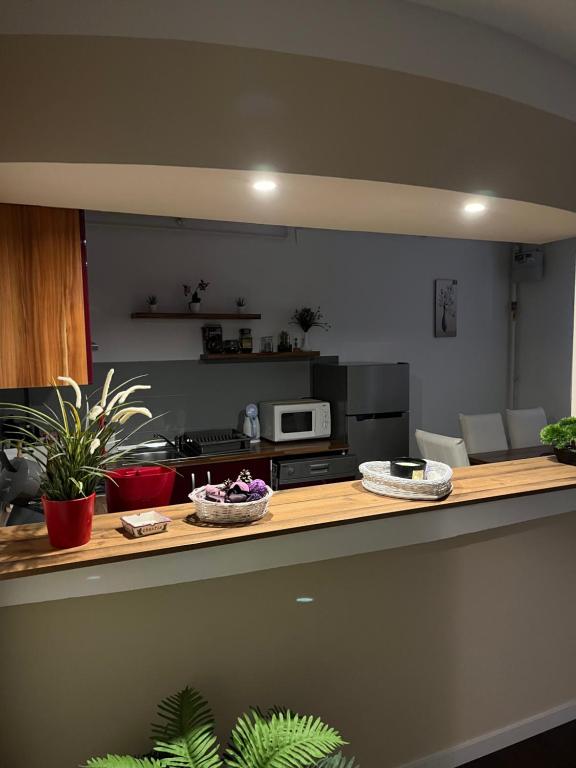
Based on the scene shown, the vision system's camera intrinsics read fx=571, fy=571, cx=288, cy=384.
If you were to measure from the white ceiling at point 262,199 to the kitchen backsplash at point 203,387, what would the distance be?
91.1 inches

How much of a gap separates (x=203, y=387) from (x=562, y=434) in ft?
9.10

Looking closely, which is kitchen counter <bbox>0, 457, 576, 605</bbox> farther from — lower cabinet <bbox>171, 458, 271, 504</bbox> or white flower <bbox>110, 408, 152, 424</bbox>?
lower cabinet <bbox>171, 458, 271, 504</bbox>

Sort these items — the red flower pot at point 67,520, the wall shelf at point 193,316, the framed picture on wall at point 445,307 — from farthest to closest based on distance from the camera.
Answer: the framed picture on wall at point 445,307 < the wall shelf at point 193,316 < the red flower pot at point 67,520

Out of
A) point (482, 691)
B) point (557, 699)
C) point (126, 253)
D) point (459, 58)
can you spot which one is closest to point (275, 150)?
point (459, 58)

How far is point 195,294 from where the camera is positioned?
4277 mm

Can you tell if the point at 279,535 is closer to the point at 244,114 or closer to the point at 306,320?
the point at 244,114

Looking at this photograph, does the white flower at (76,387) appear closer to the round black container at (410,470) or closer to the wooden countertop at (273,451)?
the round black container at (410,470)

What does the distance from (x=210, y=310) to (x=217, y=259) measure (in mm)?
396

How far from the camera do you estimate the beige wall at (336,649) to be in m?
1.58

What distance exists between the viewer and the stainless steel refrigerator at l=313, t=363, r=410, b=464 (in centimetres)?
432

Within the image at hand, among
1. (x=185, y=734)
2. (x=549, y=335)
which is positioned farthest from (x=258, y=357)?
(x=185, y=734)

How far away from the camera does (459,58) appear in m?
1.80

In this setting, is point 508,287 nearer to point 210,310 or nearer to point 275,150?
point 210,310

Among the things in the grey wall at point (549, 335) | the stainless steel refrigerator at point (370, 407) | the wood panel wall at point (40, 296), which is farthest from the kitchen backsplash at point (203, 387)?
the grey wall at point (549, 335)
